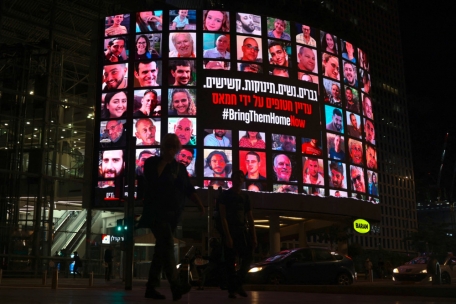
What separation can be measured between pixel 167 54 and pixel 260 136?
791cm

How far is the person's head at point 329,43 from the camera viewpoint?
44.1 meters

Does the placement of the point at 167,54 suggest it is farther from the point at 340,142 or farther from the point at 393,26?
the point at 393,26

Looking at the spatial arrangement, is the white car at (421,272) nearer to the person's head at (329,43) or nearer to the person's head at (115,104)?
the person's head at (115,104)

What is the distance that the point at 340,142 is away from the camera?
42.3 meters

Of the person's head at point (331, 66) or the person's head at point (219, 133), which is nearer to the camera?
the person's head at point (219, 133)

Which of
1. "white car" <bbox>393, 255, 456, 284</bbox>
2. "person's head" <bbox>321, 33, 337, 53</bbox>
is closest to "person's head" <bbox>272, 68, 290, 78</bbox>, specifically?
"person's head" <bbox>321, 33, 337, 53</bbox>

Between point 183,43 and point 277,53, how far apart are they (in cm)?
638

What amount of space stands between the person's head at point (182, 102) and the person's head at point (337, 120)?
10169 mm

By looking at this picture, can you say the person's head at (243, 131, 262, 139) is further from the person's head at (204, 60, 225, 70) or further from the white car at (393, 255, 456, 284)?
the white car at (393, 255, 456, 284)

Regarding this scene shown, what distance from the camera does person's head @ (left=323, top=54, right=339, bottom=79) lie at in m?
43.4

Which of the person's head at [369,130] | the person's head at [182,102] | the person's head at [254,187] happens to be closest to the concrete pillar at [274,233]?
the person's head at [254,187]

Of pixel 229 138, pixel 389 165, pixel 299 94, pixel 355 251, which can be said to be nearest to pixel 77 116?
pixel 229 138

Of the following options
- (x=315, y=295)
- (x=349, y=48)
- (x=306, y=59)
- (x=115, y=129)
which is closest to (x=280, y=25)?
(x=306, y=59)

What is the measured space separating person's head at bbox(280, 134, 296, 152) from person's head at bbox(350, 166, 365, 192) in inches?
207
